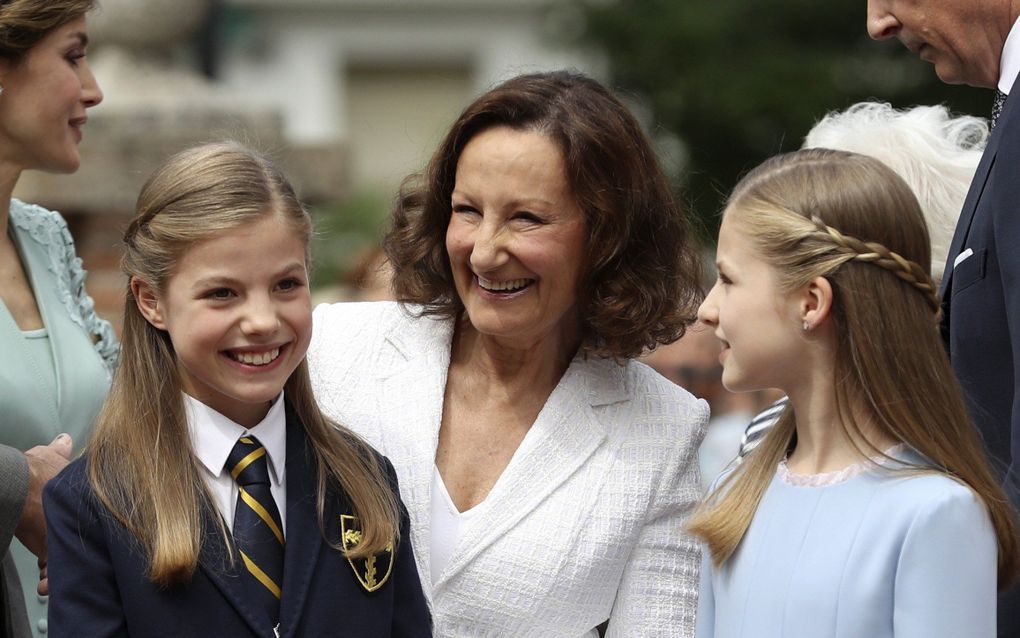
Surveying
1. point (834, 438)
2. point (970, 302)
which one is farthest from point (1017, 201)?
point (834, 438)

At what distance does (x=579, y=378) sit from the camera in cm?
351

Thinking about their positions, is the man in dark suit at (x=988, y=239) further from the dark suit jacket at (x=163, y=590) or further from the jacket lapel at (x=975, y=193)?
the dark suit jacket at (x=163, y=590)

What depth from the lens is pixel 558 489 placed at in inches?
132

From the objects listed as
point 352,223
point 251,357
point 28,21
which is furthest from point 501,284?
point 352,223

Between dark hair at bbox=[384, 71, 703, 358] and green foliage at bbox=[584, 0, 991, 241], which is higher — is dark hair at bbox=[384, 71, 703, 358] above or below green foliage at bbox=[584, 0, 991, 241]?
above

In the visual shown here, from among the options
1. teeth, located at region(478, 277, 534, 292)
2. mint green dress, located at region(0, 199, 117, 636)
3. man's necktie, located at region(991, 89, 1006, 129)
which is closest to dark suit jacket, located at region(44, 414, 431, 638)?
mint green dress, located at region(0, 199, 117, 636)

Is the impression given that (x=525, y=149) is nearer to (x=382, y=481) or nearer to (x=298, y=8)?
(x=382, y=481)

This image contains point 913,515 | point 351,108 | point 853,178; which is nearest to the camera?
point 913,515

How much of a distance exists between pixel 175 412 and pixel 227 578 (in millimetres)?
342

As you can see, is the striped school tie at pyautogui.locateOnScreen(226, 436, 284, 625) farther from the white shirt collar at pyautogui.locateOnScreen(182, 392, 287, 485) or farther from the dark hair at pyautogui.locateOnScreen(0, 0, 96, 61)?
the dark hair at pyautogui.locateOnScreen(0, 0, 96, 61)

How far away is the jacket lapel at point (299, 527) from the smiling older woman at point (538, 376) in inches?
14.1

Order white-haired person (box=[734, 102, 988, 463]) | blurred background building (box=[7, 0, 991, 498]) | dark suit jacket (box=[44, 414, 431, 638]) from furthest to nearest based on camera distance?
blurred background building (box=[7, 0, 991, 498]) < white-haired person (box=[734, 102, 988, 463]) < dark suit jacket (box=[44, 414, 431, 638])

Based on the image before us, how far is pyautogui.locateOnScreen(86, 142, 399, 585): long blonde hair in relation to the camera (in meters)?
2.77

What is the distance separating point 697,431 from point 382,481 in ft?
2.55
